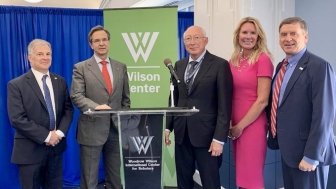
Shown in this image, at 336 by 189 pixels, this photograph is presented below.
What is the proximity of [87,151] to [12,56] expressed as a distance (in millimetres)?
1962

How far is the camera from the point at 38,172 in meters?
2.89

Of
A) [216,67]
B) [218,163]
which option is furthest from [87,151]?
[216,67]

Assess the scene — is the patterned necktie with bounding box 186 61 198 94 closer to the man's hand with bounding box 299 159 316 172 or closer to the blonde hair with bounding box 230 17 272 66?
the blonde hair with bounding box 230 17 272 66

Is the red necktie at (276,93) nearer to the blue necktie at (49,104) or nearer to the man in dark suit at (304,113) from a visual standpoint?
the man in dark suit at (304,113)

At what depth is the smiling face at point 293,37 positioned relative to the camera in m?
2.23

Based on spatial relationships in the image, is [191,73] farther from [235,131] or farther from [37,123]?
[37,123]

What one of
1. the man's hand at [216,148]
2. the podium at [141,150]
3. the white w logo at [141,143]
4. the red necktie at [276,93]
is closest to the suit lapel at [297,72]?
the red necktie at [276,93]

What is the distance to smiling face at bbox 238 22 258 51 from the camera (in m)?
2.55

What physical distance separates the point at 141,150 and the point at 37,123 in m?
1.15

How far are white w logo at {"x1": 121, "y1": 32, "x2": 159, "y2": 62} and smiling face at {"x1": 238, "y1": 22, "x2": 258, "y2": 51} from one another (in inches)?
63.2

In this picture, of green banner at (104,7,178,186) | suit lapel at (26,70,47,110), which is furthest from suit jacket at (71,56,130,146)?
green banner at (104,7,178,186)

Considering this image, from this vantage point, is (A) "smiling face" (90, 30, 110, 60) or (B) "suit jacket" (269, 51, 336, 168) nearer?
(B) "suit jacket" (269, 51, 336, 168)

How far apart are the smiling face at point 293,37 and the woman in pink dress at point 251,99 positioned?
0.28 meters

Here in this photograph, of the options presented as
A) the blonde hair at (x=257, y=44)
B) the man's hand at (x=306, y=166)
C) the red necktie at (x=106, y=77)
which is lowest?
the man's hand at (x=306, y=166)
